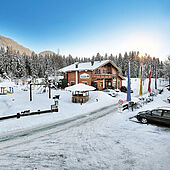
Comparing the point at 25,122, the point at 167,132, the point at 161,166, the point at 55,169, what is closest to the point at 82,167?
the point at 55,169

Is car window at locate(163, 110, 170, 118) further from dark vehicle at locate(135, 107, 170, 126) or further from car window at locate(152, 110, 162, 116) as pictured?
car window at locate(152, 110, 162, 116)

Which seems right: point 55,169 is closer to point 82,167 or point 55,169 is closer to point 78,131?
point 82,167

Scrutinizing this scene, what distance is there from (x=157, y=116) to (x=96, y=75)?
70.5 ft

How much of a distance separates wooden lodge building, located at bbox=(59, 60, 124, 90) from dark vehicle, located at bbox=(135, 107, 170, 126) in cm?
1932

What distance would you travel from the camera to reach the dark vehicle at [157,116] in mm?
8915

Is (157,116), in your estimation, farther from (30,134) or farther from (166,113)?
(30,134)

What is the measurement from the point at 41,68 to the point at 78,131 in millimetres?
72570

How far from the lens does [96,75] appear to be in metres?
30.0

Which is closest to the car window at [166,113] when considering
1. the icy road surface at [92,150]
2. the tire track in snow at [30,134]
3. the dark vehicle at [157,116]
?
the dark vehicle at [157,116]

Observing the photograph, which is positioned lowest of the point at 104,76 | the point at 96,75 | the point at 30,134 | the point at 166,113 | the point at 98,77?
the point at 30,134

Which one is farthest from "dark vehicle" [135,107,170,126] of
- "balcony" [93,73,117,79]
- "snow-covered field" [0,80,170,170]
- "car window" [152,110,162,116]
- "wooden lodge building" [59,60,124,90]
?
"balcony" [93,73,117,79]

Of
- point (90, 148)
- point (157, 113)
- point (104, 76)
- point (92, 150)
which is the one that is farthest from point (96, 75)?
point (92, 150)

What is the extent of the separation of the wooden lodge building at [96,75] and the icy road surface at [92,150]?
21263mm

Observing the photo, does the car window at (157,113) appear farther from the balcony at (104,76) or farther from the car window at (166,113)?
the balcony at (104,76)
